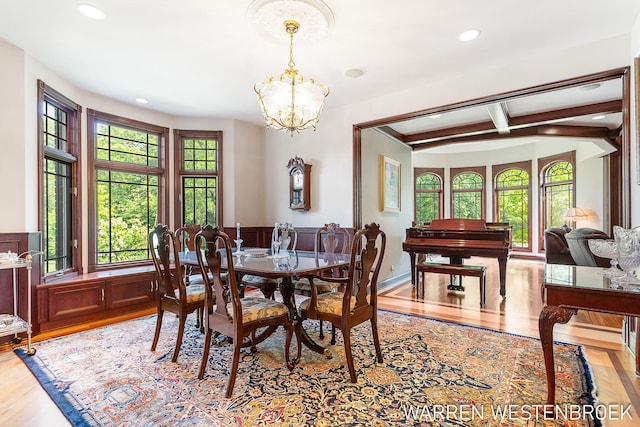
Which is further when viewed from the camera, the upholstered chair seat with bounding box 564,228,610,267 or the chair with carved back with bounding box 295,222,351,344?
the upholstered chair seat with bounding box 564,228,610,267

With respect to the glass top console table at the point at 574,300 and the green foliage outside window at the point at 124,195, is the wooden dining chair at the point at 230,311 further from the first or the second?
the green foliage outside window at the point at 124,195

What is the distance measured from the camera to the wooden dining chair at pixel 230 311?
6.81ft

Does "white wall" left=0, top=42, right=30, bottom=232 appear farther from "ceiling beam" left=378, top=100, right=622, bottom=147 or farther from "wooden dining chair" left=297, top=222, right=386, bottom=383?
"ceiling beam" left=378, top=100, right=622, bottom=147

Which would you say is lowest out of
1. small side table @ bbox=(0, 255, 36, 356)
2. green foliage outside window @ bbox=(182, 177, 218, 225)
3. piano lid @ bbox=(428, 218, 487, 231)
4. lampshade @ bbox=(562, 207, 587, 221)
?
small side table @ bbox=(0, 255, 36, 356)

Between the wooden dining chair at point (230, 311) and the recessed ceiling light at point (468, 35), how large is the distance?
2.66m

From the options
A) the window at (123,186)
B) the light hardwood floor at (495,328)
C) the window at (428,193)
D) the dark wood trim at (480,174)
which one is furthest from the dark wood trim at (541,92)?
the window at (428,193)

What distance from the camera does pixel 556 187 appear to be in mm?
8180

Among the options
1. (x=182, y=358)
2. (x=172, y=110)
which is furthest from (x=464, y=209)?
(x=182, y=358)

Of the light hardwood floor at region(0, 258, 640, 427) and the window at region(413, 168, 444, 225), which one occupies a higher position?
the window at region(413, 168, 444, 225)

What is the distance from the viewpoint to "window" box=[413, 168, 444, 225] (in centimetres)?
981

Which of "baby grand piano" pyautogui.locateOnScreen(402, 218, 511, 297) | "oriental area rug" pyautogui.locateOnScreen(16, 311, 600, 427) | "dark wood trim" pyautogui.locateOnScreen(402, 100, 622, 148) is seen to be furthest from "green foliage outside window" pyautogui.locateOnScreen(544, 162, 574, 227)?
"oriental area rug" pyautogui.locateOnScreen(16, 311, 600, 427)

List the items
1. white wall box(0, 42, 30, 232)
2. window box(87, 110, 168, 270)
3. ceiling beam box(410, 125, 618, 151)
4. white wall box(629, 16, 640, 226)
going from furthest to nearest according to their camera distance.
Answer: ceiling beam box(410, 125, 618, 151)
window box(87, 110, 168, 270)
white wall box(0, 42, 30, 232)
white wall box(629, 16, 640, 226)

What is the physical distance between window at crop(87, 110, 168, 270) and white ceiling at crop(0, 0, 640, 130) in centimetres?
71

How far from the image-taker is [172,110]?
4.86m
